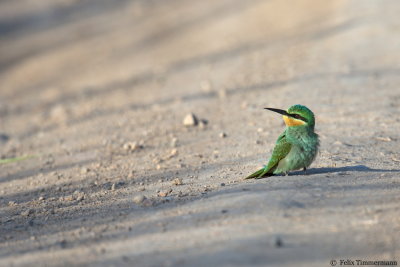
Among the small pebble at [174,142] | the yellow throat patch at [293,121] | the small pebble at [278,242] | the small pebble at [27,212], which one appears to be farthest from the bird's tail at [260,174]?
the small pebble at [174,142]

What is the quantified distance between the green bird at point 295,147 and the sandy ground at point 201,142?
10 centimetres

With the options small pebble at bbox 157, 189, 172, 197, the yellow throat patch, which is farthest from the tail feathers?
small pebble at bbox 157, 189, 172, 197

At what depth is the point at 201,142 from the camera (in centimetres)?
607

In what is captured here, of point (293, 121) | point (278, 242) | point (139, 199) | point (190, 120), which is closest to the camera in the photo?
point (278, 242)

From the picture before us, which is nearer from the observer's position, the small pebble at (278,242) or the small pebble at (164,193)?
the small pebble at (278,242)

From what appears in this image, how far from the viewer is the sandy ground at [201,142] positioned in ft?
11.1

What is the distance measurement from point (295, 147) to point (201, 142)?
6.13ft

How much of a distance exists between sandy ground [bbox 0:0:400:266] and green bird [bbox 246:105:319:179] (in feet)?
0.34

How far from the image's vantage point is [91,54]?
43.6 feet

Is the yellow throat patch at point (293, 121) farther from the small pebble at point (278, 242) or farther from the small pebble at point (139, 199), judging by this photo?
the small pebble at point (278, 242)

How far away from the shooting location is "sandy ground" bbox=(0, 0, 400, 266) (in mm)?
3398

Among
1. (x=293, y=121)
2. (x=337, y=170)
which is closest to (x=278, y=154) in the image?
(x=293, y=121)

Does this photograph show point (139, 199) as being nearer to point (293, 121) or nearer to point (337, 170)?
point (293, 121)

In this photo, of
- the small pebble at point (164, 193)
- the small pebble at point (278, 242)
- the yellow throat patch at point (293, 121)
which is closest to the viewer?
the small pebble at point (278, 242)
